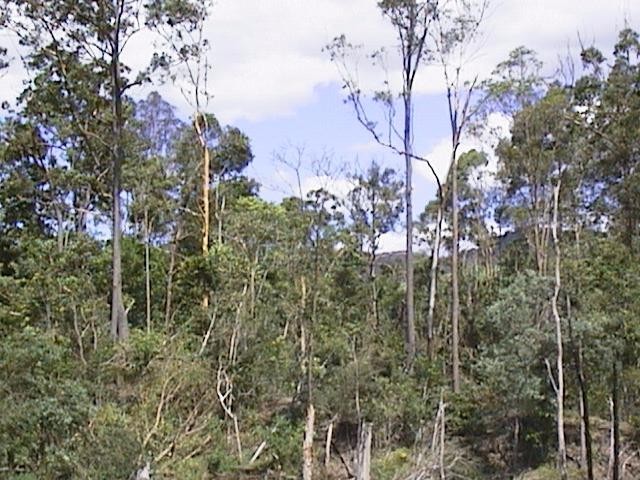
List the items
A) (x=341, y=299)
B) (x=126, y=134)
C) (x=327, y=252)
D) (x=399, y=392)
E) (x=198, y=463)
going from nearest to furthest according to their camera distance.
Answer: (x=198, y=463)
(x=399, y=392)
(x=327, y=252)
(x=126, y=134)
(x=341, y=299)

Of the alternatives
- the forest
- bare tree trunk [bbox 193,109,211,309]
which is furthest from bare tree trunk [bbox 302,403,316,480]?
bare tree trunk [bbox 193,109,211,309]

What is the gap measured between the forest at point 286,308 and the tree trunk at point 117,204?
0.15 ft

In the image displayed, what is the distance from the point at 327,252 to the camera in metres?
17.3

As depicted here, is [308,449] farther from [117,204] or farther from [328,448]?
[117,204]

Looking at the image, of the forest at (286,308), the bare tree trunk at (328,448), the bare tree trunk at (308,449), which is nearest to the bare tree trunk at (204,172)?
the forest at (286,308)

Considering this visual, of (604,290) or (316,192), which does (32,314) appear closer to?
(316,192)

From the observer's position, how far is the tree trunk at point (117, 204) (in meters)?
15.3

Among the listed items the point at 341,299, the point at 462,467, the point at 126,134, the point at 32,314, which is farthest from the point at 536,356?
the point at 126,134

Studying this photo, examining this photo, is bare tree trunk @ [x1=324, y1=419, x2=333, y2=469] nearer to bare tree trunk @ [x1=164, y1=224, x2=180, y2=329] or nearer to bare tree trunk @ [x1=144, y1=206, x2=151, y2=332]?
bare tree trunk @ [x1=164, y1=224, x2=180, y2=329]

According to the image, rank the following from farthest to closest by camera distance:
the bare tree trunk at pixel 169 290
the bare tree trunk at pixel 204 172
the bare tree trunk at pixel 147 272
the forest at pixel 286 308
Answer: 1. the bare tree trunk at pixel 204 172
2. the bare tree trunk at pixel 147 272
3. the bare tree trunk at pixel 169 290
4. the forest at pixel 286 308

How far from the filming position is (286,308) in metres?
16.8

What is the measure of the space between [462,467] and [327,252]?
502 centimetres

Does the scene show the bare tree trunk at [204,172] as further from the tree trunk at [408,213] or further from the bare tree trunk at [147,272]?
the tree trunk at [408,213]

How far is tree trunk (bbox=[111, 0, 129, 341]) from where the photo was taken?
50.3 ft
